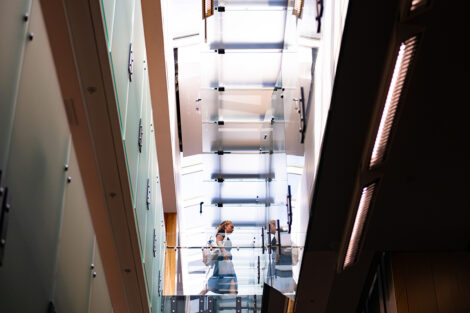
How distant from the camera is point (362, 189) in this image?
20.4 ft

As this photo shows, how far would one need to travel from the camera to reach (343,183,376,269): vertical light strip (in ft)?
20.7

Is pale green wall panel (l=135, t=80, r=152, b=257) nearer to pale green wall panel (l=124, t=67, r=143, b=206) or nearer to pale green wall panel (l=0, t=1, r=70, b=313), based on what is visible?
pale green wall panel (l=124, t=67, r=143, b=206)

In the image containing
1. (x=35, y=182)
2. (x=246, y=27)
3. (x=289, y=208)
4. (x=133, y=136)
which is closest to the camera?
(x=35, y=182)

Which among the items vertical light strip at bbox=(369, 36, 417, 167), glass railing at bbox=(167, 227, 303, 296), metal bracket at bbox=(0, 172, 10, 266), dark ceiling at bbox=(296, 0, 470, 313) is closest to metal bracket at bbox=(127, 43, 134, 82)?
dark ceiling at bbox=(296, 0, 470, 313)

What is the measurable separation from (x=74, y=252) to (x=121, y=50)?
2286 millimetres

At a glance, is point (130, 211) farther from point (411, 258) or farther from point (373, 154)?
point (411, 258)

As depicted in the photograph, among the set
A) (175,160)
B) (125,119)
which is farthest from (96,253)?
(175,160)

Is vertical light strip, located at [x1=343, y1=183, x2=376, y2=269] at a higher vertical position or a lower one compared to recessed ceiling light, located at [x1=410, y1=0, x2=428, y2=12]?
lower

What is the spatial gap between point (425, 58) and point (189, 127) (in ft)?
32.1

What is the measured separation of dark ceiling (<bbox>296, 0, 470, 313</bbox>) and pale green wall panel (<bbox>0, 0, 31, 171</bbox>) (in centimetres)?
240

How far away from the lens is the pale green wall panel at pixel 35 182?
3092 mm

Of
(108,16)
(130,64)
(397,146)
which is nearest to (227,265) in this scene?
(130,64)

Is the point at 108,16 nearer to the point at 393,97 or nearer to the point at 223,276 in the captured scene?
the point at 393,97

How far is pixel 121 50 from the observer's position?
6148 millimetres
